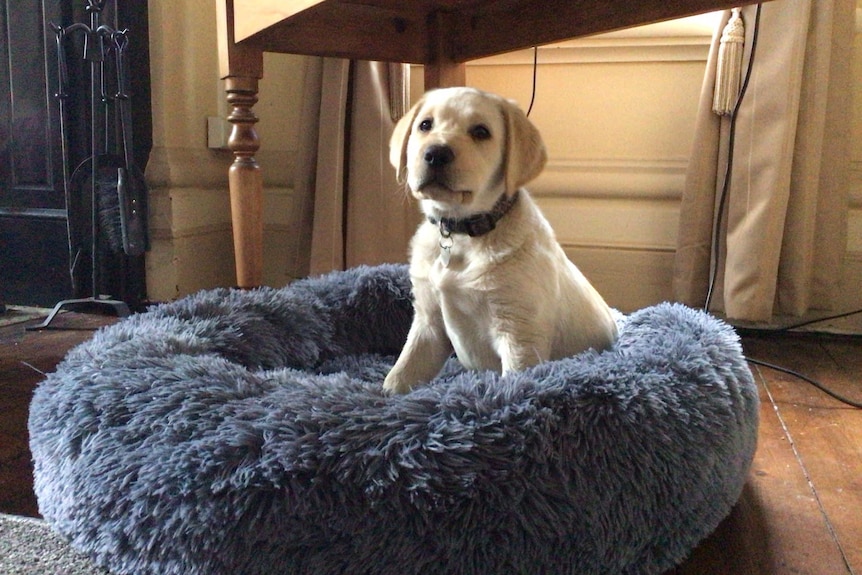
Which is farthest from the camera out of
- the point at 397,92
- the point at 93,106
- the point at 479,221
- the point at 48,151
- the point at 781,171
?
the point at 48,151

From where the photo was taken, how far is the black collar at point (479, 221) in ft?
3.74

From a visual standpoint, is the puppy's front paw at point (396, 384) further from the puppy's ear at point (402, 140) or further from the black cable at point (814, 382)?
the black cable at point (814, 382)

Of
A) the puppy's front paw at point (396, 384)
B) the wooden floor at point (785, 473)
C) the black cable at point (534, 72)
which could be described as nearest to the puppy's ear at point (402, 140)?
the puppy's front paw at point (396, 384)

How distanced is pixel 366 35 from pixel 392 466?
127 cm

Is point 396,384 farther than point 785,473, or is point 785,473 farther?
point 396,384

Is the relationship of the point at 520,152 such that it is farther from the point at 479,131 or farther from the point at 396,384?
the point at 396,384

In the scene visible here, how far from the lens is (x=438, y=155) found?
3.40ft

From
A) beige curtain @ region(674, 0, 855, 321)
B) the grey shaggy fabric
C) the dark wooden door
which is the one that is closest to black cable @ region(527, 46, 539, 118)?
beige curtain @ region(674, 0, 855, 321)

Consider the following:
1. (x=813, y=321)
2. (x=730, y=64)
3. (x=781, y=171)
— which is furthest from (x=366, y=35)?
(x=813, y=321)

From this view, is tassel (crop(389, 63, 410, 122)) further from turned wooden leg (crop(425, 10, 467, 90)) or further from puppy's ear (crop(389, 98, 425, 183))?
puppy's ear (crop(389, 98, 425, 183))

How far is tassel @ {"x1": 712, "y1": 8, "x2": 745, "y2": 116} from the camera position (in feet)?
5.89

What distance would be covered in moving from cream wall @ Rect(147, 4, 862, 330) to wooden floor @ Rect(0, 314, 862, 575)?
0.49 meters

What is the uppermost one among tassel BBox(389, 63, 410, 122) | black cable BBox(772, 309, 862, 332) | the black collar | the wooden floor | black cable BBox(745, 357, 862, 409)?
tassel BBox(389, 63, 410, 122)

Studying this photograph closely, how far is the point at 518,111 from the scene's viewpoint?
114cm
